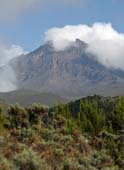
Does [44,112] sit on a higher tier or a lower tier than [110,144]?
higher

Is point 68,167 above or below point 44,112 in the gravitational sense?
below

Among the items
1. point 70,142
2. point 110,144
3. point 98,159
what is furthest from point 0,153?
point 110,144

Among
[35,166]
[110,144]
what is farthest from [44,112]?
[35,166]

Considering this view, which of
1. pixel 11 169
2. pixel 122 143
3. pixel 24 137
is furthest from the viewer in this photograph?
pixel 122 143

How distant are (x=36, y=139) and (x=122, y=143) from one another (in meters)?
13.3

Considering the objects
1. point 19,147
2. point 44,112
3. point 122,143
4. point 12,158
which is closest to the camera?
point 12,158

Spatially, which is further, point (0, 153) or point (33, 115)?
point (33, 115)

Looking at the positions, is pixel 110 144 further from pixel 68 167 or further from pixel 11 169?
pixel 11 169

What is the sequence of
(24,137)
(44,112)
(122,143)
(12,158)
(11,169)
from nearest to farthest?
(11,169)
(12,158)
(24,137)
(44,112)
(122,143)

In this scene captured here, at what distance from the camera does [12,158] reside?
11.4 meters

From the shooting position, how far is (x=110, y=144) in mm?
27422

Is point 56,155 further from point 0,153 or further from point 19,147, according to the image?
point 0,153

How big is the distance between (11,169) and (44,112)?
13.5m

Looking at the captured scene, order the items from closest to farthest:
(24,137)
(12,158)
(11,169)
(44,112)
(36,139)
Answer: (11,169)
(12,158)
(36,139)
(24,137)
(44,112)
